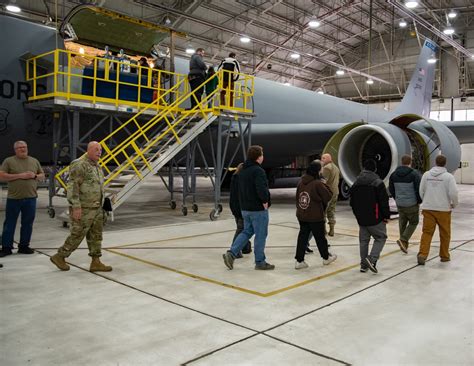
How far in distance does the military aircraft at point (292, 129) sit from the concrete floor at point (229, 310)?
3.12 m

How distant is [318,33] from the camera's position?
96.8ft

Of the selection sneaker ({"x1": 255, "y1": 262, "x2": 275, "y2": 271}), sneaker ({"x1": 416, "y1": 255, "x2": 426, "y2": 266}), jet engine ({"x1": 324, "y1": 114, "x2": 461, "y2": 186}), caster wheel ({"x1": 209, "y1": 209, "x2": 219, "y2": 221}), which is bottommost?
sneaker ({"x1": 255, "y1": 262, "x2": 275, "y2": 271})

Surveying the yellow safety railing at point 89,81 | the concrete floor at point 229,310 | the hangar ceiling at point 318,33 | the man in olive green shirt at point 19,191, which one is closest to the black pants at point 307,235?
the concrete floor at point 229,310

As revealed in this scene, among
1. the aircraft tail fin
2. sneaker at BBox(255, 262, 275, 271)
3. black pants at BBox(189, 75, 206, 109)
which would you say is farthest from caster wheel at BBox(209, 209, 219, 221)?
the aircraft tail fin

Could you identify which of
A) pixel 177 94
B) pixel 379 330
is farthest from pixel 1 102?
pixel 379 330

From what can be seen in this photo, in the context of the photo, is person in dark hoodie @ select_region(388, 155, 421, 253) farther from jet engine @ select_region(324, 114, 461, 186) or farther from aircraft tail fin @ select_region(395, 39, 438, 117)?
aircraft tail fin @ select_region(395, 39, 438, 117)

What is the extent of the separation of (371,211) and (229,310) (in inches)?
86.7

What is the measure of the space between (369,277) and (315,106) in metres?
11.1

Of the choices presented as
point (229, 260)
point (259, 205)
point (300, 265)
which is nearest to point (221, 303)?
point (229, 260)

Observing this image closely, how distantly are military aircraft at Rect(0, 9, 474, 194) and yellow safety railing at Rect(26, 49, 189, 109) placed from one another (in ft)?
0.87

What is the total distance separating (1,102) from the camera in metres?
8.02

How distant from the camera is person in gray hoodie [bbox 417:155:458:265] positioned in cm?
553

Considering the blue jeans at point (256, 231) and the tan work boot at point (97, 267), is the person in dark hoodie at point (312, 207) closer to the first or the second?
the blue jeans at point (256, 231)

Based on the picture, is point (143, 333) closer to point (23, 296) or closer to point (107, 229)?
point (23, 296)
